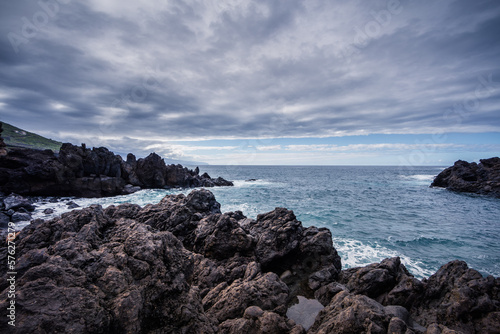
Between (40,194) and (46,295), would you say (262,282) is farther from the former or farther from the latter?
(40,194)

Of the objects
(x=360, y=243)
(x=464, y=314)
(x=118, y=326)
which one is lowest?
(x=360, y=243)

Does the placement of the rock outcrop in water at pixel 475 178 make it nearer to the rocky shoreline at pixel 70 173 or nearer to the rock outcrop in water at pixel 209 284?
the rock outcrop in water at pixel 209 284

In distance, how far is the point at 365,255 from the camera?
18078 mm

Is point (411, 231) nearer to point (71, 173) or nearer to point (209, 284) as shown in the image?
point (209, 284)

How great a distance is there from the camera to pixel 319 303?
10.4 m

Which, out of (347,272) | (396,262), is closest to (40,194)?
(347,272)

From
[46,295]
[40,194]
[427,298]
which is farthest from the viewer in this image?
[40,194]

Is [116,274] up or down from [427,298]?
up

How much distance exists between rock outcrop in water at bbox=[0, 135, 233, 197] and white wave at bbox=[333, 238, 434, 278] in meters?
44.4

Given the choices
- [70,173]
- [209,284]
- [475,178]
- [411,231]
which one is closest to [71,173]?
[70,173]

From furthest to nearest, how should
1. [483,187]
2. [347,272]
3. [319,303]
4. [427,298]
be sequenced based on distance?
1. [483,187]
2. [347,272]
3. [319,303]
4. [427,298]

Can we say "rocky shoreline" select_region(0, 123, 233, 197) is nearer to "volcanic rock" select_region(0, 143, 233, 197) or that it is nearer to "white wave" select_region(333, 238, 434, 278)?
"volcanic rock" select_region(0, 143, 233, 197)

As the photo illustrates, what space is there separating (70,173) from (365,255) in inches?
1907

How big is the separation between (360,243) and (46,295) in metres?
22.3
